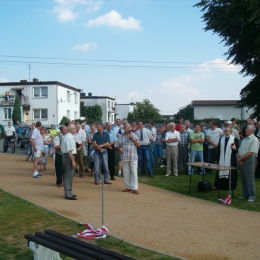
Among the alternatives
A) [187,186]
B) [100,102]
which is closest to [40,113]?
[100,102]

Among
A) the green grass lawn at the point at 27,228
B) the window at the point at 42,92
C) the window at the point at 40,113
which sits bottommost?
the green grass lawn at the point at 27,228

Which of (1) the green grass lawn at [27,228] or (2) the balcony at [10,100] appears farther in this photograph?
(2) the balcony at [10,100]

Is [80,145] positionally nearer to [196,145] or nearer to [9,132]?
[196,145]

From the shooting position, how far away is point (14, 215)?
8.37 m

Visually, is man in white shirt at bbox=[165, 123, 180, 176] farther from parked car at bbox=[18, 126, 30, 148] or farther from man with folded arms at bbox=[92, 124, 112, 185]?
parked car at bbox=[18, 126, 30, 148]

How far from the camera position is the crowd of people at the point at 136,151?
10.1 m

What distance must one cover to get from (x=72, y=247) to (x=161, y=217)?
12.0 ft

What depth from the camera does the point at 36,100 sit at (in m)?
55.5

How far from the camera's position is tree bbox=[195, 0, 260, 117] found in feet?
59.4

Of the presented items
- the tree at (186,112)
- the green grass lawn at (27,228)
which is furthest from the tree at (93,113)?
the green grass lawn at (27,228)

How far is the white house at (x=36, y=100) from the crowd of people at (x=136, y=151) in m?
38.6

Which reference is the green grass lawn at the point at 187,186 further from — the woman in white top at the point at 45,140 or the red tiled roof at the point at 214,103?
the red tiled roof at the point at 214,103

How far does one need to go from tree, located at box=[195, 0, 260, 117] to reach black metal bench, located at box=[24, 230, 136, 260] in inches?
591

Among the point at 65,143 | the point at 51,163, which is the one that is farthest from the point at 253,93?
the point at 65,143
